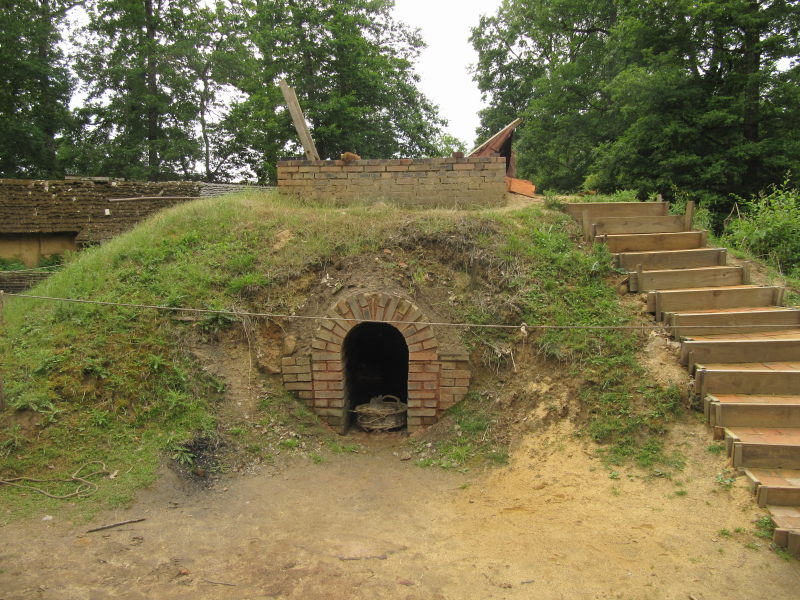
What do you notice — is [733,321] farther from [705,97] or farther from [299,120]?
[705,97]

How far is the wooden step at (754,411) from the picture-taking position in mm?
4672

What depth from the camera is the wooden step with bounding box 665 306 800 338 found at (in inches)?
227

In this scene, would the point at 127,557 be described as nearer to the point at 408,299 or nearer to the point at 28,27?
the point at 408,299

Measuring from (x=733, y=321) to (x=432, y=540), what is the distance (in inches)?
163

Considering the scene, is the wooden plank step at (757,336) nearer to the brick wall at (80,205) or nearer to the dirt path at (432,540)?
the dirt path at (432,540)

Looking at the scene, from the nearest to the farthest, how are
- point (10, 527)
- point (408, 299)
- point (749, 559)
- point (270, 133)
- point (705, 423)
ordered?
point (749, 559)
point (10, 527)
point (705, 423)
point (408, 299)
point (270, 133)

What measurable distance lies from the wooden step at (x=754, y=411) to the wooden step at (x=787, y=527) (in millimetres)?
880

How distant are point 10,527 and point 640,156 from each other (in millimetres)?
13803

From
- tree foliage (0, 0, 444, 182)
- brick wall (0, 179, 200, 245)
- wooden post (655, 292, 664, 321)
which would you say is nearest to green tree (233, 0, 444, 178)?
tree foliage (0, 0, 444, 182)

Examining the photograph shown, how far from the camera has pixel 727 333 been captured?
5.78m

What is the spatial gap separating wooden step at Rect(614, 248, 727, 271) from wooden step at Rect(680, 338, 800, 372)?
166 centimetres

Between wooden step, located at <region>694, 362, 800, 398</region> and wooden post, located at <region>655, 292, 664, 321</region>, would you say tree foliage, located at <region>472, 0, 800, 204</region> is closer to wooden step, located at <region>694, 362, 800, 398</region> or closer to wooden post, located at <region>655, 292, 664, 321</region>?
wooden post, located at <region>655, 292, 664, 321</region>

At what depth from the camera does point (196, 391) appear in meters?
5.75

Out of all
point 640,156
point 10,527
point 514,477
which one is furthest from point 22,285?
point 640,156
